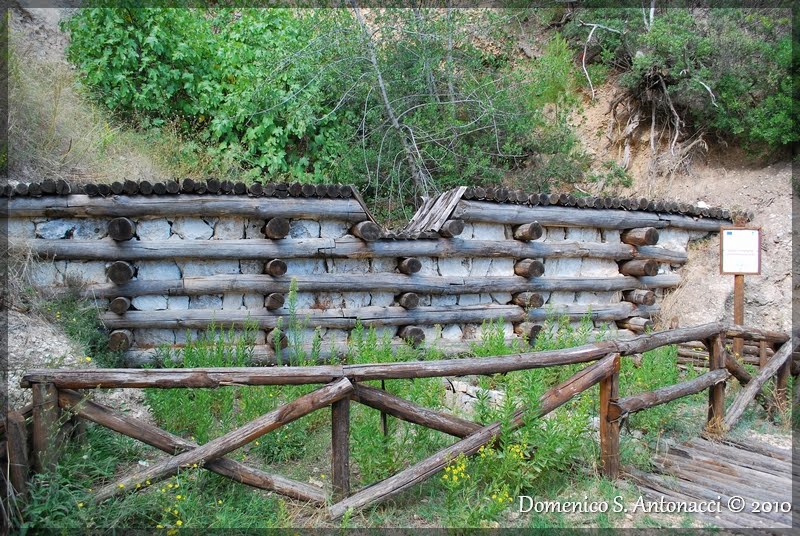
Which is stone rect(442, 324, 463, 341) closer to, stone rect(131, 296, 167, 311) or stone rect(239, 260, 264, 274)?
stone rect(239, 260, 264, 274)

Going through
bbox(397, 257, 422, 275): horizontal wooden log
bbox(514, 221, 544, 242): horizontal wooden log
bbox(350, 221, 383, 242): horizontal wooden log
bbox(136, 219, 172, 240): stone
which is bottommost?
bbox(397, 257, 422, 275): horizontal wooden log

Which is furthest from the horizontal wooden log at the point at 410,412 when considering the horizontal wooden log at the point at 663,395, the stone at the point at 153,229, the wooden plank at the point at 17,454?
the stone at the point at 153,229

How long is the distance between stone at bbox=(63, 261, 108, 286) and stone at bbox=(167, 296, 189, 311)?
2.34 ft

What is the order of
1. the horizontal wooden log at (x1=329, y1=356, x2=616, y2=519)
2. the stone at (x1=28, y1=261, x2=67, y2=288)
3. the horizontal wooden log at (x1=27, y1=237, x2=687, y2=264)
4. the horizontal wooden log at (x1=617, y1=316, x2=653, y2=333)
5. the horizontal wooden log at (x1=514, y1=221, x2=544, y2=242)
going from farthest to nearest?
the horizontal wooden log at (x1=617, y1=316, x2=653, y2=333) → the horizontal wooden log at (x1=514, y1=221, x2=544, y2=242) → the horizontal wooden log at (x1=27, y1=237, x2=687, y2=264) → the stone at (x1=28, y1=261, x2=67, y2=288) → the horizontal wooden log at (x1=329, y1=356, x2=616, y2=519)

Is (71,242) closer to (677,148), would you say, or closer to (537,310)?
(537,310)

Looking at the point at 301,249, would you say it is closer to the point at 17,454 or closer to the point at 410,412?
the point at 410,412

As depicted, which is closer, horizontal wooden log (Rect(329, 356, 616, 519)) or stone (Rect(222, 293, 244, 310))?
horizontal wooden log (Rect(329, 356, 616, 519))

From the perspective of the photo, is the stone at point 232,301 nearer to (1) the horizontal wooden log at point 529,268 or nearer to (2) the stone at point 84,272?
(2) the stone at point 84,272

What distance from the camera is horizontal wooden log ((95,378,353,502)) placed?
364 cm

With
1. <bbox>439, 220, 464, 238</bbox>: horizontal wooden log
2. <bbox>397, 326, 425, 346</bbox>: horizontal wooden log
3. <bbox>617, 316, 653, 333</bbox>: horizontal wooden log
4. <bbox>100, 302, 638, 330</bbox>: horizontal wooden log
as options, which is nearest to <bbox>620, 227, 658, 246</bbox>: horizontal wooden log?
<bbox>100, 302, 638, 330</bbox>: horizontal wooden log

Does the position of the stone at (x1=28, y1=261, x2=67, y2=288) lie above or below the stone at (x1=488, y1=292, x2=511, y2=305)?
above

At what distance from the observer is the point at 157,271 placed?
6.93 m

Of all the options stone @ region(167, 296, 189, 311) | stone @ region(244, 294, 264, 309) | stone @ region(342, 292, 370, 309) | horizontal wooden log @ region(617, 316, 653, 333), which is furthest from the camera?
horizontal wooden log @ region(617, 316, 653, 333)

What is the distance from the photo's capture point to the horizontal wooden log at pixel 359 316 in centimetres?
686
